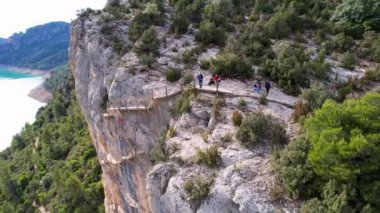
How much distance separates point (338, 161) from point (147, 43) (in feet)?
60.1

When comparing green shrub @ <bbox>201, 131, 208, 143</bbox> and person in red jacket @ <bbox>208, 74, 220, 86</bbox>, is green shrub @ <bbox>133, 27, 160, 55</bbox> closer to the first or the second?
person in red jacket @ <bbox>208, 74, 220, 86</bbox>

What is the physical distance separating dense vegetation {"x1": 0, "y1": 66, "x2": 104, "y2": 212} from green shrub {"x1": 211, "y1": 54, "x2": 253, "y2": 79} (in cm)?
2392

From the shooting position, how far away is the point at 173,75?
23.6m

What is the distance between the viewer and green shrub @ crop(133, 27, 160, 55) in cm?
2659

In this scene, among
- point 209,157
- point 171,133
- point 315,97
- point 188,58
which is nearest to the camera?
point 209,157

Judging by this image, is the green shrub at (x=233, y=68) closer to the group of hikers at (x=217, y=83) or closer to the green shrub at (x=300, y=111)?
the group of hikers at (x=217, y=83)

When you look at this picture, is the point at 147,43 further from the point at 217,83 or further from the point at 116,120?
the point at 217,83

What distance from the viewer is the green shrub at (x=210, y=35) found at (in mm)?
28750

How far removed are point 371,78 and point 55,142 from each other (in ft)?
166

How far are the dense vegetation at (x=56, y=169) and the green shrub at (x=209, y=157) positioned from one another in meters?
26.4

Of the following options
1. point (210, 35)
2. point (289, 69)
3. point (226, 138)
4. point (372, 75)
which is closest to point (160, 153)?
point (226, 138)

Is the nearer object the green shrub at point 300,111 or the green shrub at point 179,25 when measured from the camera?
the green shrub at point 300,111

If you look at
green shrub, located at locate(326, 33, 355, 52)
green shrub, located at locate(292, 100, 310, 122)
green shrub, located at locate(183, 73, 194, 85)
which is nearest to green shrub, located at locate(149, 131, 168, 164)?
green shrub, located at locate(183, 73, 194, 85)

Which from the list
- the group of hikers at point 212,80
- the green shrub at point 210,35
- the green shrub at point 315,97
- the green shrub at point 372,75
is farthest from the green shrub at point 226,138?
the green shrub at point 210,35
